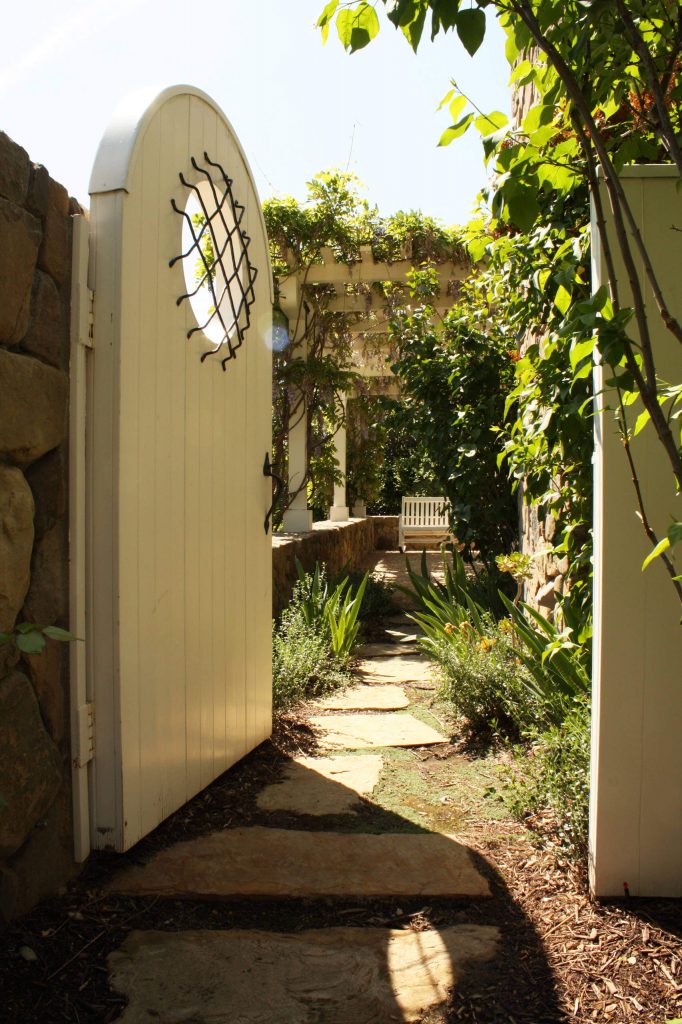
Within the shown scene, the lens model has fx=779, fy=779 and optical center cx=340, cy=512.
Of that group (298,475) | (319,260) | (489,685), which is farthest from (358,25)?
(298,475)

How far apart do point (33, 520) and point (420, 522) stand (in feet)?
31.5

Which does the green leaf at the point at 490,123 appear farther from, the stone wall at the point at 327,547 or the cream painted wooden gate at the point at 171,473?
the stone wall at the point at 327,547

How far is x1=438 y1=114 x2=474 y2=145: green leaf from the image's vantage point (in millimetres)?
1253

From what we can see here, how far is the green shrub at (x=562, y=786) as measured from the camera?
6.68 feet

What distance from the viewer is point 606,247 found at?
3.86 ft

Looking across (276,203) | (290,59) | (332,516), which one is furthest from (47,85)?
(332,516)

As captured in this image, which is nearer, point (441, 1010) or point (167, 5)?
point (441, 1010)

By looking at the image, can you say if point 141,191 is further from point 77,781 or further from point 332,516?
point 332,516

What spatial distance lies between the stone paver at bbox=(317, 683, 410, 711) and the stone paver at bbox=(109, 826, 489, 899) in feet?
4.62

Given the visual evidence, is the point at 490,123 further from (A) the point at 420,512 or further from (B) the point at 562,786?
(A) the point at 420,512

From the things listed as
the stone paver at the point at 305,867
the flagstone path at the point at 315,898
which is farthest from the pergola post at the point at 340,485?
the stone paver at the point at 305,867

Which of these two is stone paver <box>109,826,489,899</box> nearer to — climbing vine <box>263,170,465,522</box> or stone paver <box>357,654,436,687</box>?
stone paver <box>357,654,436,687</box>

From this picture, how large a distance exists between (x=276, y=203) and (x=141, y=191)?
4341 mm

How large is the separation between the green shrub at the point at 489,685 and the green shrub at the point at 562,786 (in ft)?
1.06
